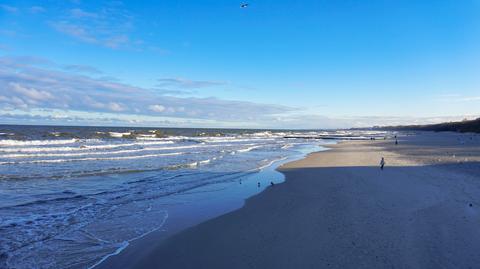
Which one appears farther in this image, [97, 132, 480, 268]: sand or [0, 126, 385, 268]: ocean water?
[0, 126, 385, 268]: ocean water

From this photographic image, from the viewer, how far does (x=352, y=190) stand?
12305 millimetres

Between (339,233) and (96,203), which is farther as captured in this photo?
(96,203)

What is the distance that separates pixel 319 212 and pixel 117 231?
5.18 metres

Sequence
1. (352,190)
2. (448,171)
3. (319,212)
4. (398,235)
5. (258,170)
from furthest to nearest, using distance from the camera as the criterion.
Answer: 1. (258,170)
2. (448,171)
3. (352,190)
4. (319,212)
5. (398,235)

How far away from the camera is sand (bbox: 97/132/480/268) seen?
19.3 feet

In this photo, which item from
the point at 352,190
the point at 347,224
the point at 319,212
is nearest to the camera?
the point at 347,224

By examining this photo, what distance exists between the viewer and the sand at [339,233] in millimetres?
5879

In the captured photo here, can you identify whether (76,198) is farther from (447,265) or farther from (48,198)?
(447,265)

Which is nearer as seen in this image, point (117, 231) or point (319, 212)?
point (117, 231)

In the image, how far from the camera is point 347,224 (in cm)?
792

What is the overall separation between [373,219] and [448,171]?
10200 millimetres

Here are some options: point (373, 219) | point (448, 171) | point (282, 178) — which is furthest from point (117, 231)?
point (448, 171)

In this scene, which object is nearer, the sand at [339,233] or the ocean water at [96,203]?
the sand at [339,233]

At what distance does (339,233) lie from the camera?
7.27 meters
